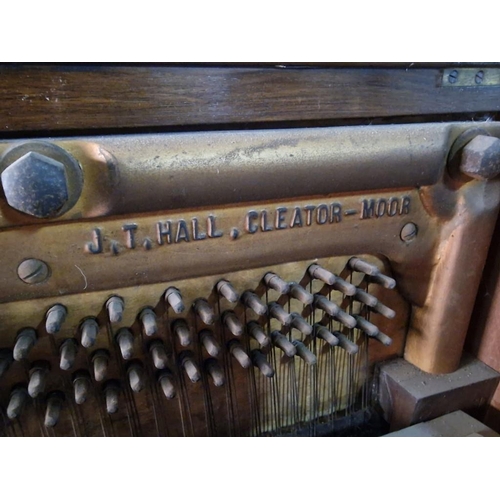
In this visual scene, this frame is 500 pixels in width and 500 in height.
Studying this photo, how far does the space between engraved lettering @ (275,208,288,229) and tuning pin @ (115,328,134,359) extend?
372 millimetres

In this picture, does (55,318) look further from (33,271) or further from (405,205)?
(405,205)

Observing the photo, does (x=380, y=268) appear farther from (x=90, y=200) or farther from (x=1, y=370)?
(x=1, y=370)

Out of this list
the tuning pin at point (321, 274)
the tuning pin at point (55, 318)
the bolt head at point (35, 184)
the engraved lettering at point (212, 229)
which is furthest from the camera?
the tuning pin at point (321, 274)

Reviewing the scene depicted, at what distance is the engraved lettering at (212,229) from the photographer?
0.83 meters

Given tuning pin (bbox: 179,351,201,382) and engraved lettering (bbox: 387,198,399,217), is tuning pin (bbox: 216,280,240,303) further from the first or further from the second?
engraved lettering (bbox: 387,198,399,217)

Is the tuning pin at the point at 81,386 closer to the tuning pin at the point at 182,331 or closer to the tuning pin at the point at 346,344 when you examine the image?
the tuning pin at the point at 182,331

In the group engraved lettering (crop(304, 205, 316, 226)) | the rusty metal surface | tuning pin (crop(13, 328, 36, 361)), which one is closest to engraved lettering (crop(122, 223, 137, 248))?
the rusty metal surface

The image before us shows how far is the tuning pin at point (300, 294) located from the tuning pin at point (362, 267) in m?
0.14

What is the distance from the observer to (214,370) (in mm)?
949

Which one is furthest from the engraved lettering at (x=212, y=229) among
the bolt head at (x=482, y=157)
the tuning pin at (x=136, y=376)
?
the bolt head at (x=482, y=157)

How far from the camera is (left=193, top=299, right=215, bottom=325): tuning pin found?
0.85m

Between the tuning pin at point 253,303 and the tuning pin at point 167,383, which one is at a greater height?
the tuning pin at point 253,303

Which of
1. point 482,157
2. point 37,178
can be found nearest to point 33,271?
point 37,178

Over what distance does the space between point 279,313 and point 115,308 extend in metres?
0.34
